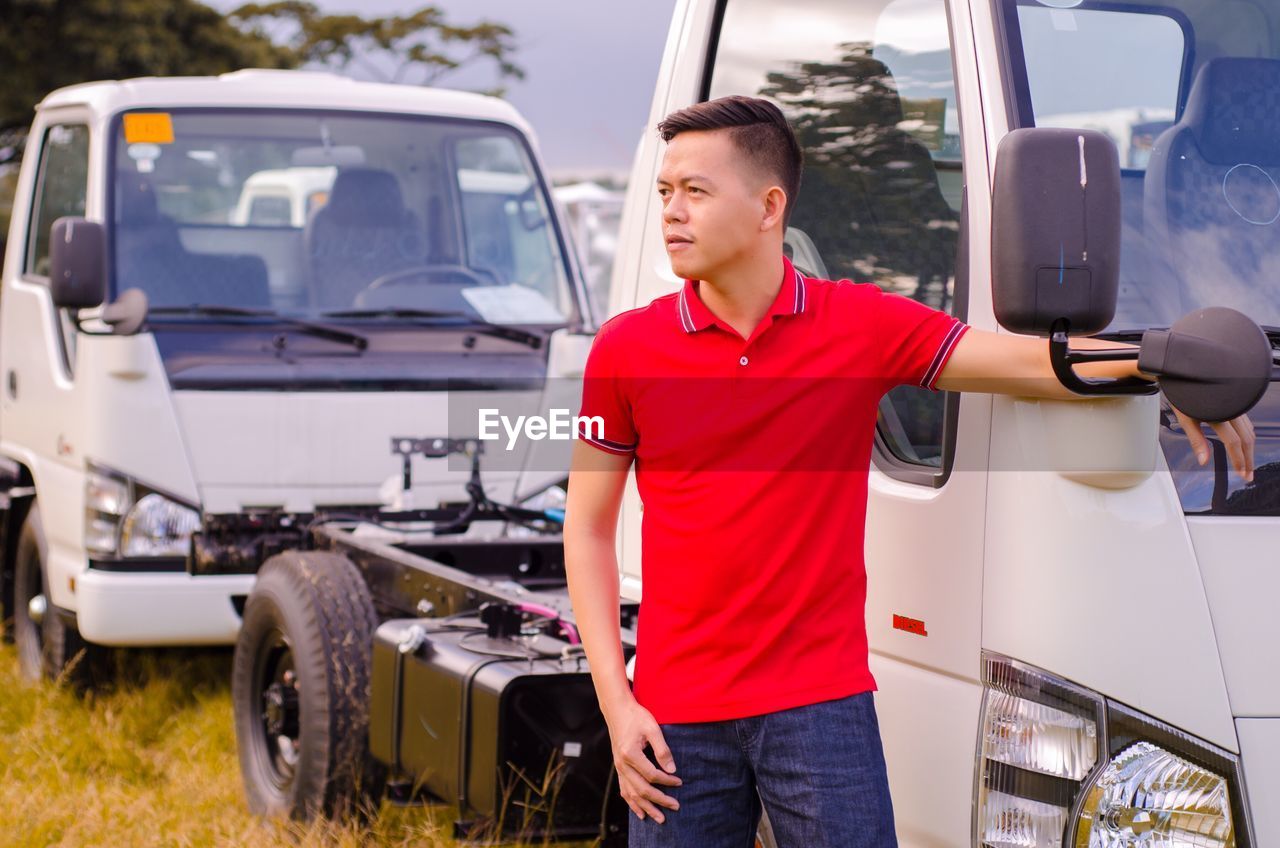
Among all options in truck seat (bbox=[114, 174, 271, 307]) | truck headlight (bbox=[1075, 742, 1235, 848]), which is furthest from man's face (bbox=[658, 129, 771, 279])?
truck seat (bbox=[114, 174, 271, 307])

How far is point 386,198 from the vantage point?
6977 mm

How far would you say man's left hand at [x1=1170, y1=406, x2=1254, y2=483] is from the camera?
2.55 metres

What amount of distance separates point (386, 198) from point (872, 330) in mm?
4578

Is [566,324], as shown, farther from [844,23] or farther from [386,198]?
[844,23]

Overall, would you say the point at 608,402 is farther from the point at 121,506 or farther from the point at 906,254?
the point at 121,506

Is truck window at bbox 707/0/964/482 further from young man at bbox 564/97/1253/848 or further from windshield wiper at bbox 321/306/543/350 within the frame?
windshield wiper at bbox 321/306/543/350

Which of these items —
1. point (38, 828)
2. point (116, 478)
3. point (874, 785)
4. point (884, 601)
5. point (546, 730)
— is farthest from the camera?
point (116, 478)

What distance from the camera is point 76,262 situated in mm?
6207

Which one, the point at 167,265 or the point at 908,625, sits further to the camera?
the point at 167,265

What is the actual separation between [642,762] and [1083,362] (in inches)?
34.3

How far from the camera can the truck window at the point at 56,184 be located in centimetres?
688

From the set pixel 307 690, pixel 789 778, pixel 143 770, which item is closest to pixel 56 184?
pixel 143 770

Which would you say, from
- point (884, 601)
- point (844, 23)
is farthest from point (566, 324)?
point (884, 601)

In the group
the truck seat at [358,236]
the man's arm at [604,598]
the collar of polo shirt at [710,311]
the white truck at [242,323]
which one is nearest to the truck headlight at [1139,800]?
the man's arm at [604,598]
